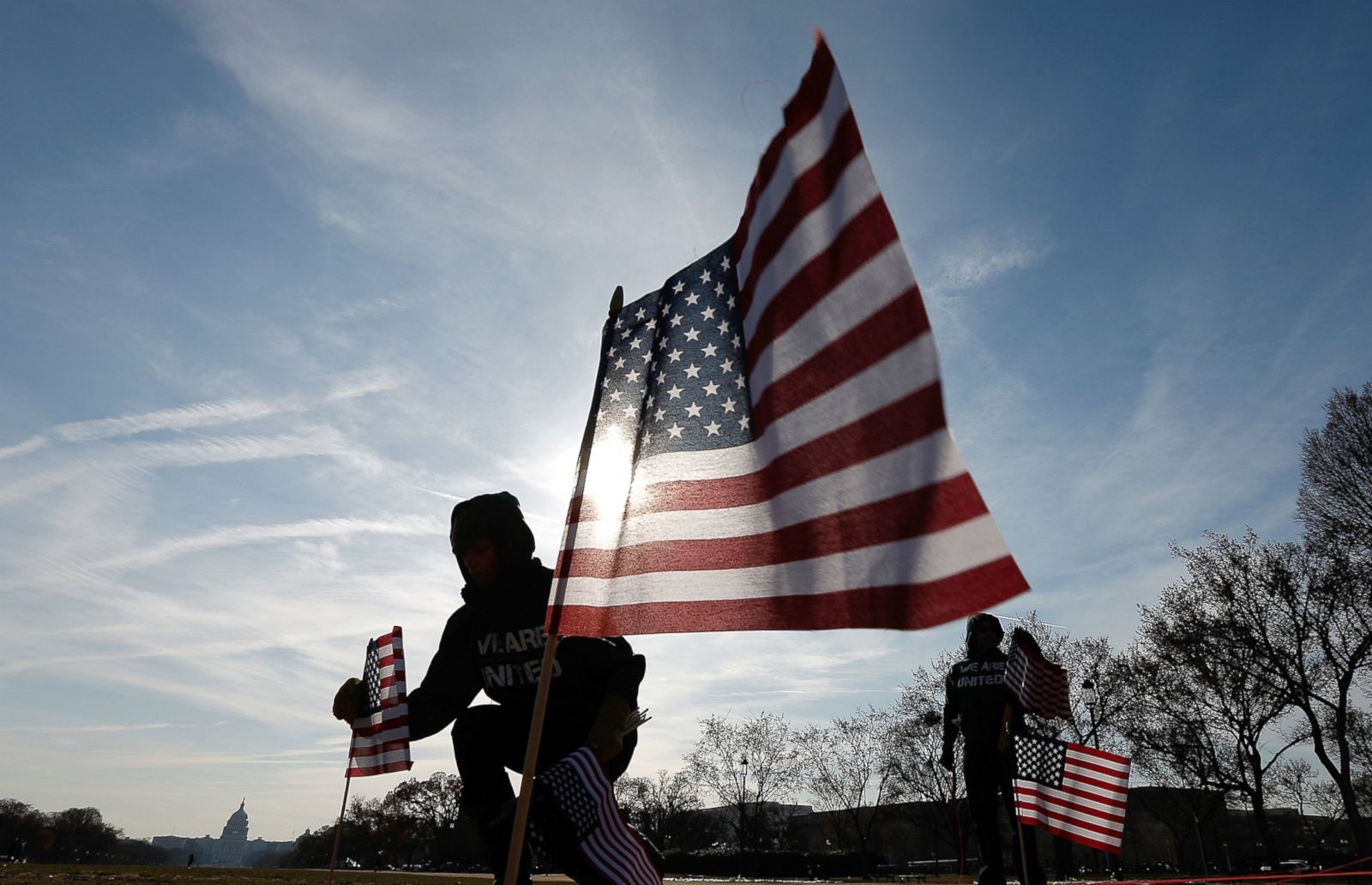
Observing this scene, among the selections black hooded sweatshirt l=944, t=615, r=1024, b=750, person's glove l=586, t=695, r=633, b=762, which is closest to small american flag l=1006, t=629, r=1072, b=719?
black hooded sweatshirt l=944, t=615, r=1024, b=750

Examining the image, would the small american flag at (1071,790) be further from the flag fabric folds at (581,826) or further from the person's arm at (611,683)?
the flag fabric folds at (581,826)

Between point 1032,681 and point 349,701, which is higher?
point 1032,681

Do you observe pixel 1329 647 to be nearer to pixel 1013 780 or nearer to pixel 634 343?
pixel 1013 780

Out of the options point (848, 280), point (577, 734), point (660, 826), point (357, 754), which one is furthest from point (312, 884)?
point (660, 826)

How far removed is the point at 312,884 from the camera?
1280cm

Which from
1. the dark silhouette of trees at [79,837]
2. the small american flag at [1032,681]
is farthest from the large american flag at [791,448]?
the dark silhouette of trees at [79,837]

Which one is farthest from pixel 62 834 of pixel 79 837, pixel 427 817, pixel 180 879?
pixel 180 879

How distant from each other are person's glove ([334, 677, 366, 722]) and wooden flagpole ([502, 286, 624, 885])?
1.94 meters

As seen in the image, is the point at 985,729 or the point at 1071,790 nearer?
the point at 985,729

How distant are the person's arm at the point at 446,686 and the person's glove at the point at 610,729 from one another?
3.77ft

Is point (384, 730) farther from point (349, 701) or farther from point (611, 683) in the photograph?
point (611, 683)

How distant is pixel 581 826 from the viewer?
2.65m

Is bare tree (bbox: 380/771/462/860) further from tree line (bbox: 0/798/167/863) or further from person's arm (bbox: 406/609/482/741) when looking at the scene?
person's arm (bbox: 406/609/482/741)

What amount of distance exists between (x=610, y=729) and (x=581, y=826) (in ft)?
1.54
